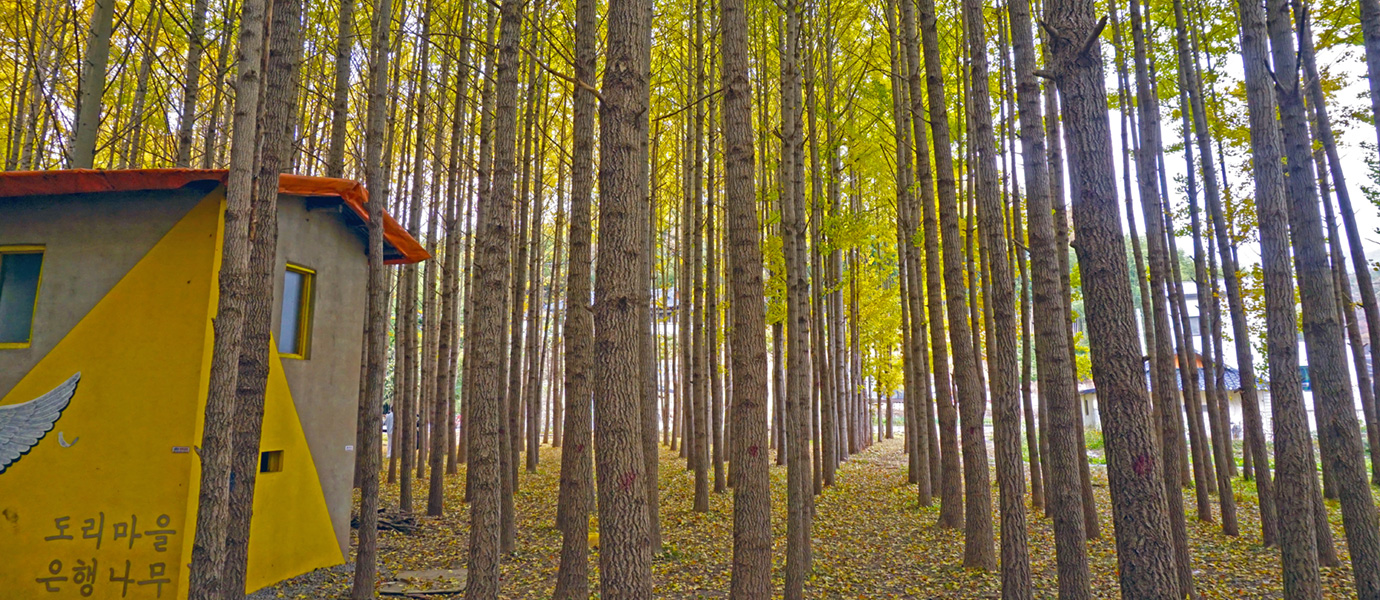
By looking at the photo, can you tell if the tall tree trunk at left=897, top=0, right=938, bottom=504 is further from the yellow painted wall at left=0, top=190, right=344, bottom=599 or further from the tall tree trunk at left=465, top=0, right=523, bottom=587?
the yellow painted wall at left=0, top=190, right=344, bottom=599

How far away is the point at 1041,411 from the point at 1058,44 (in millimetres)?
7434

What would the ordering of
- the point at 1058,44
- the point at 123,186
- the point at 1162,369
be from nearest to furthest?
the point at 1058,44
the point at 123,186
the point at 1162,369

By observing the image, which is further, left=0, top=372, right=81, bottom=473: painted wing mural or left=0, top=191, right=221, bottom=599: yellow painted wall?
left=0, top=372, right=81, bottom=473: painted wing mural

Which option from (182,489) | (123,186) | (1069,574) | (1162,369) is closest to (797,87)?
(1162,369)

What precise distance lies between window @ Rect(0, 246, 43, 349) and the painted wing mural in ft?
1.81

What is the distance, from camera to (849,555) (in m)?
7.68

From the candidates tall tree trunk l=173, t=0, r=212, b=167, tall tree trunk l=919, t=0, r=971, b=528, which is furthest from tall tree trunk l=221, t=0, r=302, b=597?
tall tree trunk l=919, t=0, r=971, b=528

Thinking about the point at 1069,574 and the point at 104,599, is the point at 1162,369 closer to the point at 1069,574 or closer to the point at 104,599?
the point at 1069,574

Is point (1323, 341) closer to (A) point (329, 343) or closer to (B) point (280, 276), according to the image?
(B) point (280, 276)

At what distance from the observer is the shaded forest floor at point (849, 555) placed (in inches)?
251

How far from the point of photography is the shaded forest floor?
638cm

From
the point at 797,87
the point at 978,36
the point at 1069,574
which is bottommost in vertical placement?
the point at 1069,574

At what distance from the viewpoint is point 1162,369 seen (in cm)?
729

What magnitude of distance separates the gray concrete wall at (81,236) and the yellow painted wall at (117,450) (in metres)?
0.14
